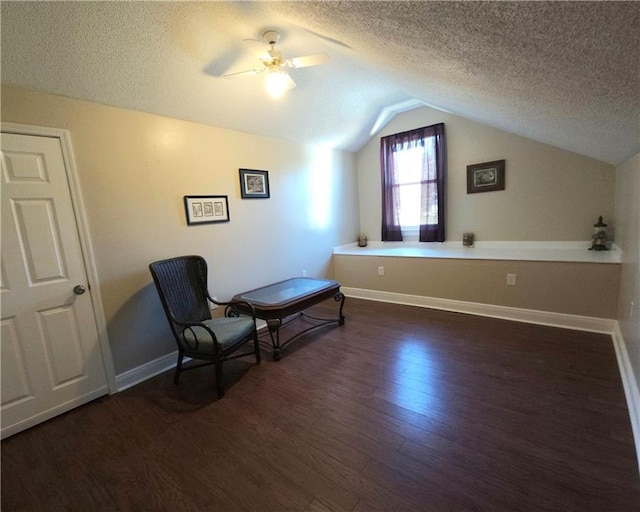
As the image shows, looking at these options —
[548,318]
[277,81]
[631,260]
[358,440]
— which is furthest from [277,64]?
[548,318]

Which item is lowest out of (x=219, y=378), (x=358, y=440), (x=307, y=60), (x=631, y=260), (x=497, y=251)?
(x=358, y=440)

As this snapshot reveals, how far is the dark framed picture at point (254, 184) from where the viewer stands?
3170 millimetres

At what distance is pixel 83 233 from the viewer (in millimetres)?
2123

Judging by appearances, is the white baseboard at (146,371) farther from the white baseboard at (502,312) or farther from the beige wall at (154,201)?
the white baseboard at (502,312)

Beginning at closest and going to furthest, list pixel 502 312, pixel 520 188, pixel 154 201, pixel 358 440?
1. pixel 358 440
2. pixel 154 201
3. pixel 502 312
4. pixel 520 188

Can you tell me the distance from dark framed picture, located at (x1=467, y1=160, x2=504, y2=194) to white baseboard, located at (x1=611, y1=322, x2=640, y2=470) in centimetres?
207

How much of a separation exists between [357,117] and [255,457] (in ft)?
12.8

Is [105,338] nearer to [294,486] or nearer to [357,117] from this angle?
[294,486]

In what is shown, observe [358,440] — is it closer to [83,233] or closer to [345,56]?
[83,233]

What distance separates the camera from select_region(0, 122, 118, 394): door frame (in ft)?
6.28

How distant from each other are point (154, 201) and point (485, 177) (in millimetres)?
4014

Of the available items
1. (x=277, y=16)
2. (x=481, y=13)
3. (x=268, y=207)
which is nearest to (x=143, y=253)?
(x=268, y=207)

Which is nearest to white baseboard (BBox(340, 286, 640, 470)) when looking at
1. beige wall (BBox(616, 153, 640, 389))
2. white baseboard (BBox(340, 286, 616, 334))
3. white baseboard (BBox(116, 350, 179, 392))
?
white baseboard (BBox(340, 286, 616, 334))

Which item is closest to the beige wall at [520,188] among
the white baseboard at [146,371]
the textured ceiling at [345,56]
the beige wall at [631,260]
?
the beige wall at [631,260]
